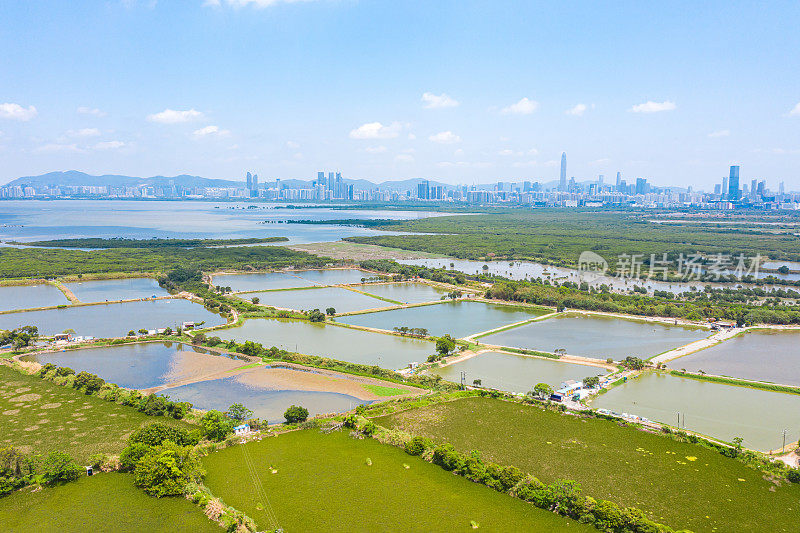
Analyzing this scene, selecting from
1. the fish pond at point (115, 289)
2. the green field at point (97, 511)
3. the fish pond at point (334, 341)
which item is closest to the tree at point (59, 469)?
the green field at point (97, 511)

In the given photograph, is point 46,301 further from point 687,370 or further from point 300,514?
point 687,370

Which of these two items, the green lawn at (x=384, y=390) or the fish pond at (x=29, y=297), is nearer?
the green lawn at (x=384, y=390)

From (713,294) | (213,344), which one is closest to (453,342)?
(213,344)

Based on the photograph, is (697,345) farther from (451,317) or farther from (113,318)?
(113,318)

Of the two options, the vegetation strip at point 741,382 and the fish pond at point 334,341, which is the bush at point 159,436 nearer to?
the fish pond at point 334,341

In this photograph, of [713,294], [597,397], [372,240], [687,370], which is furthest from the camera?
[372,240]

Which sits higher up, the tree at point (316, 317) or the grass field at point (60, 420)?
the tree at point (316, 317)
